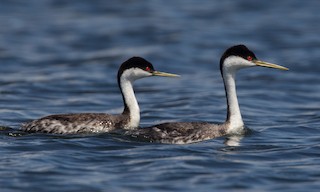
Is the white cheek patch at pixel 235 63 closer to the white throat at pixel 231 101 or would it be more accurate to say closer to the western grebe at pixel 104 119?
the white throat at pixel 231 101

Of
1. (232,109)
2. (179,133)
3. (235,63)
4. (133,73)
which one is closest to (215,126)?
(232,109)

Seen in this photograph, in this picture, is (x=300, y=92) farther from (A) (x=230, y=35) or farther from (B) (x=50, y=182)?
(B) (x=50, y=182)

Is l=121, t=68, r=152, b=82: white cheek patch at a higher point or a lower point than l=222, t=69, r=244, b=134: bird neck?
higher

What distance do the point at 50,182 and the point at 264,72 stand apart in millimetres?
12655

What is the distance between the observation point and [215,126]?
15211mm

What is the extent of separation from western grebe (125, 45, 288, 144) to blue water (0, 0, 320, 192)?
0.55 feet

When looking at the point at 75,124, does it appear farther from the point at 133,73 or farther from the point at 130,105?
the point at 133,73

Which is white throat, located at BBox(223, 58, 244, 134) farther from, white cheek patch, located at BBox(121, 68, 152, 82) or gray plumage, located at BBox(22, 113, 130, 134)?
gray plumage, located at BBox(22, 113, 130, 134)

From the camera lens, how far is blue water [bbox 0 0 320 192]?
13.1 metres

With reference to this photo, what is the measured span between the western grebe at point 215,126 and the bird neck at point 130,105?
0.43 meters

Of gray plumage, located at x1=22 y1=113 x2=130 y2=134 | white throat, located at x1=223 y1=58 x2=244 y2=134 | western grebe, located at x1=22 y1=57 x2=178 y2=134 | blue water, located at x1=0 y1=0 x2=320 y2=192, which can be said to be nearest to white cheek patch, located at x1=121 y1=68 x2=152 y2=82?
western grebe, located at x1=22 y1=57 x2=178 y2=134

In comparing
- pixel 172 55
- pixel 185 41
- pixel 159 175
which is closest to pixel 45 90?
pixel 172 55

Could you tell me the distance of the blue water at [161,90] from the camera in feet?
43.0

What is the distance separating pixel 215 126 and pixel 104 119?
176 cm
